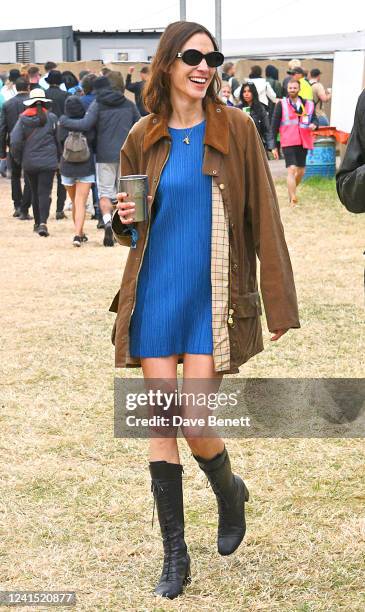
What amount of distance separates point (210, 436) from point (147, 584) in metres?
0.61

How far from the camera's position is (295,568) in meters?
4.36

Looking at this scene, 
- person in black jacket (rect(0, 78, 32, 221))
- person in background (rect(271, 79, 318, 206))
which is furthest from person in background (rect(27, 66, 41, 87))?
person in background (rect(271, 79, 318, 206))

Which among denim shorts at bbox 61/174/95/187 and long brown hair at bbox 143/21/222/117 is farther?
denim shorts at bbox 61/174/95/187

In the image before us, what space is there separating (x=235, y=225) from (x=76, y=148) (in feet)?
31.2

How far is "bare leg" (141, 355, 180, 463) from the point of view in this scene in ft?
13.4

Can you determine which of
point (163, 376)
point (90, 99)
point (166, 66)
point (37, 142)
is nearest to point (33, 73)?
point (90, 99)

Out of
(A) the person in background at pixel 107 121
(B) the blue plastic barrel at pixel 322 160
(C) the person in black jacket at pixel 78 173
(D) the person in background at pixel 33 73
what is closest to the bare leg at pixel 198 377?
(A) the person in background at pixel 107 121

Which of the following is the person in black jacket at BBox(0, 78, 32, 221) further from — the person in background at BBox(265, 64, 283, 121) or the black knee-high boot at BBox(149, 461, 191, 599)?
the black knee-high boot at BBox(149, 461, 191, 599)

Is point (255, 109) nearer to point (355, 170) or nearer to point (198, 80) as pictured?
point (355, 170)

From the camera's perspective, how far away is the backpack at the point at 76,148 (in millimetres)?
13336

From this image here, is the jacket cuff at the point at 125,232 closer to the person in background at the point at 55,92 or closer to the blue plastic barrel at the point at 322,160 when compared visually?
the person in background at the point at 55,92

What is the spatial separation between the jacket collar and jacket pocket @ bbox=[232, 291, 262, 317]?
0.52 meters

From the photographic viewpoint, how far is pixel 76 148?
525 inches

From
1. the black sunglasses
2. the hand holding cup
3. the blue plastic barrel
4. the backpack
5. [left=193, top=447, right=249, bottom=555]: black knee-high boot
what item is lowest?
the blue plastic barrel
